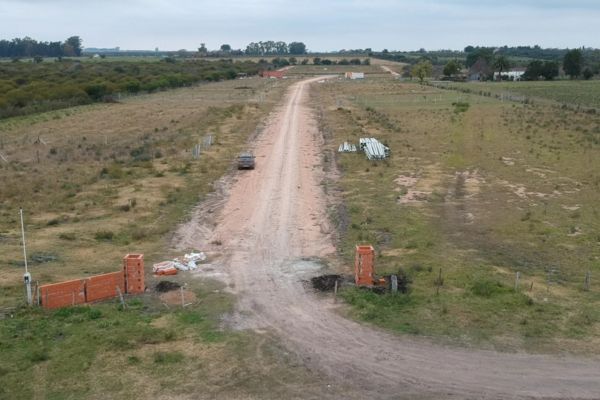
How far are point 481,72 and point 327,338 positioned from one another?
143 m

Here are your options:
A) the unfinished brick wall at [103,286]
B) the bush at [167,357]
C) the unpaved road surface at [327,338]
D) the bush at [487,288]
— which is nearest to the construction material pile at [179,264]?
the unpaved road surface at [327,338]

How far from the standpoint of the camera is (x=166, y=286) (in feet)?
60.3

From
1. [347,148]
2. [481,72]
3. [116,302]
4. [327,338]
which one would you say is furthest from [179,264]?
[481,72]

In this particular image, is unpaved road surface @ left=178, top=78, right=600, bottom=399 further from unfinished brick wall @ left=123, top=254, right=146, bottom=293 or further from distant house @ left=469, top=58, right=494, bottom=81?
distant house @ left=469, top=58, right=494, bottom=81

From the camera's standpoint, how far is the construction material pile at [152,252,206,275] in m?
19.6

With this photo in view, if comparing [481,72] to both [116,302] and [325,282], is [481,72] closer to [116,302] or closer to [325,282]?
[325,282]

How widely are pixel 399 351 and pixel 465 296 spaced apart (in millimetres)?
3969

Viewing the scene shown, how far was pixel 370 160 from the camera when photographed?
130 ft

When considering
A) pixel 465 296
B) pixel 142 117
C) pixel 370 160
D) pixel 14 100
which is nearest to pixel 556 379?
pixel 465 296

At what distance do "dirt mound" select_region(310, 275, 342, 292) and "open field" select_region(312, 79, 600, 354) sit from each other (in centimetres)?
110

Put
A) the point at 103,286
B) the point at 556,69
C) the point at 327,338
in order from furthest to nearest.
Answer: the point at 556,69 → the point at 103,286 → the point at 327,338

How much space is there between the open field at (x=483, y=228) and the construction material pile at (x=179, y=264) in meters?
4.94

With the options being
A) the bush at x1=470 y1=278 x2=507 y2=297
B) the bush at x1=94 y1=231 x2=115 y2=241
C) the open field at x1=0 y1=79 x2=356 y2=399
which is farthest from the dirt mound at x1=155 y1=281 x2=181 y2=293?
the bush at x1=470 y1=278 x2=507 y2=297

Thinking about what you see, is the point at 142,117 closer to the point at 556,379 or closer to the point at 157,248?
the point at 157,248
